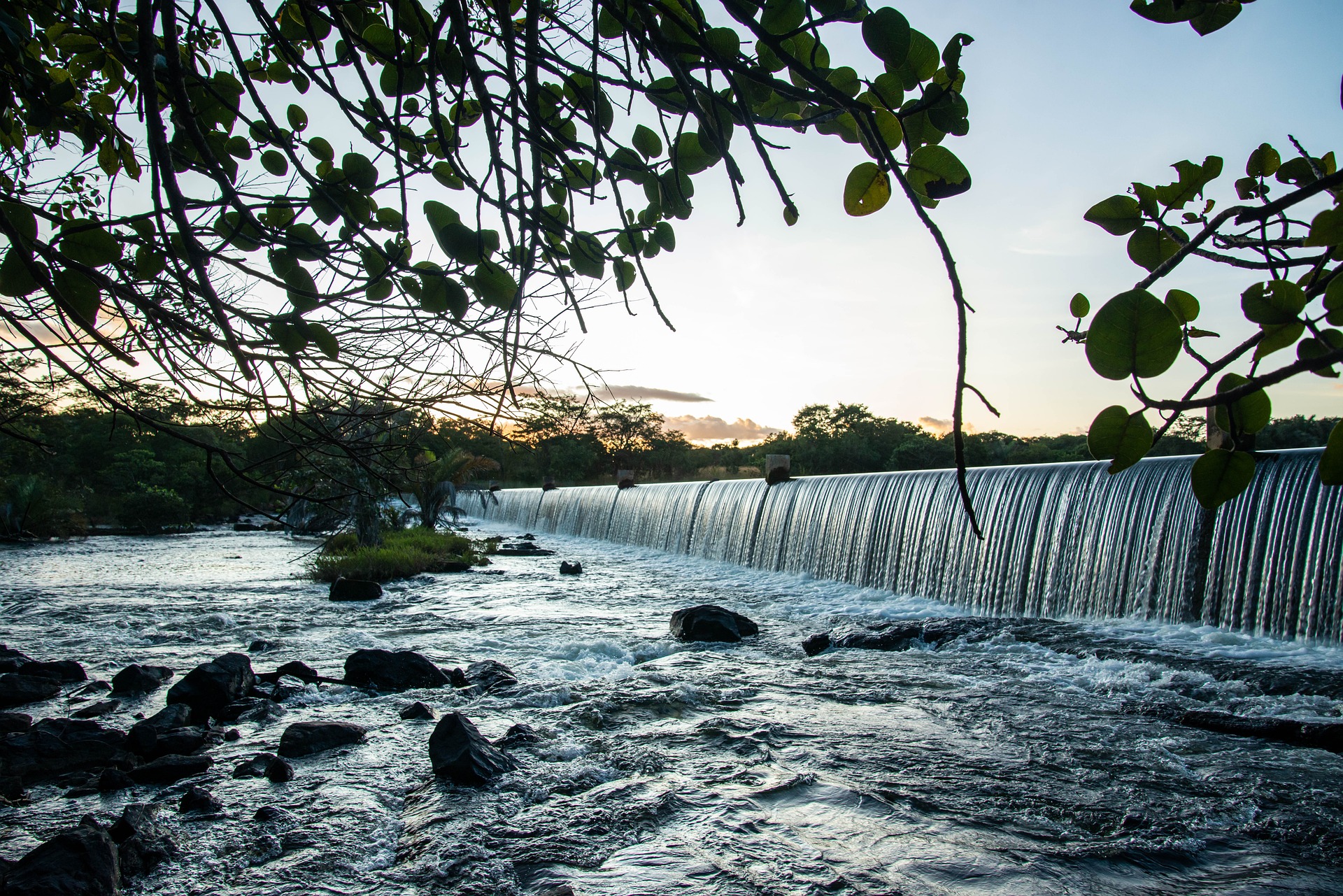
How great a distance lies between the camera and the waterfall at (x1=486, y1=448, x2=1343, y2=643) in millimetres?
6254

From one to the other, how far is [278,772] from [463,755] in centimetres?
89

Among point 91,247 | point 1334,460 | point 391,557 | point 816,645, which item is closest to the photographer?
point 1334,460

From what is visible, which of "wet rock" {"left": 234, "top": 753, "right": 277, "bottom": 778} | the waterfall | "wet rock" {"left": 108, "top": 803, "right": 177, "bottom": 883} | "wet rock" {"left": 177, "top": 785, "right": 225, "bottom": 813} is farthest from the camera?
the waterfall

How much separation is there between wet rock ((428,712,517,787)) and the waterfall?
5.22m

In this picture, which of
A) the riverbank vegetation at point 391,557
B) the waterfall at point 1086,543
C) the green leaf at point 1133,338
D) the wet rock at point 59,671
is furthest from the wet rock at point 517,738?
the riverbank vegetation at point 391,557

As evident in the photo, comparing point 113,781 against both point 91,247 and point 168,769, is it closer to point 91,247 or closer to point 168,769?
point 168,769

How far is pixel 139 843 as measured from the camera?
2.71 m

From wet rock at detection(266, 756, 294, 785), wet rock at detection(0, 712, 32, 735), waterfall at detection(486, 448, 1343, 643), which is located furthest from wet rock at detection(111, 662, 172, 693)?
waterfall at detection(486, 448, 1343, 643)

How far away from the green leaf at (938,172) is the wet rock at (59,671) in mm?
6421

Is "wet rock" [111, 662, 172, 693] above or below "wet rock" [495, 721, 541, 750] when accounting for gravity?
below

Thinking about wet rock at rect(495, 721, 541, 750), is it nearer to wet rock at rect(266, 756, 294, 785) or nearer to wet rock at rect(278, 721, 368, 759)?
wet rock at rect(278, 721, 368, 759)

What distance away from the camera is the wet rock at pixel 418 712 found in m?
4.42

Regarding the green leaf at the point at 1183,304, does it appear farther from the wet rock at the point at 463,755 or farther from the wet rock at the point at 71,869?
the wet rock at the point at 463,755

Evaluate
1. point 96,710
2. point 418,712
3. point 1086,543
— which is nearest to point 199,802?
point 418,712
